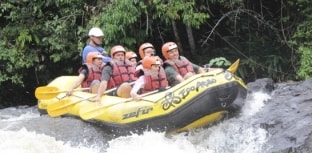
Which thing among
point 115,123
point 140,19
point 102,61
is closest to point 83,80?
point 102,61

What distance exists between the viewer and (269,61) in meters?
9.52

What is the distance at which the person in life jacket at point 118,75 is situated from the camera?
6.35m

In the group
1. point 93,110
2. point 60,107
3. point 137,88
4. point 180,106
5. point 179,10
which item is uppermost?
point 179,10

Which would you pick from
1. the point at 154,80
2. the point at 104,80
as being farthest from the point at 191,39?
the point at 154,80

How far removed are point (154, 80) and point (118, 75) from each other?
29.2 inches

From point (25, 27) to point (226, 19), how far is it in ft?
11.7

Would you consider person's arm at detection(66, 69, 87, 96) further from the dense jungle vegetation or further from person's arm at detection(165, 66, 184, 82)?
the dense jungle vegetation

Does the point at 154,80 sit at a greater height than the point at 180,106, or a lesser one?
greater

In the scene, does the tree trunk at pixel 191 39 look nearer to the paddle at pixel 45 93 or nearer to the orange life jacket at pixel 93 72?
the orange life jacket at pixel 93 72

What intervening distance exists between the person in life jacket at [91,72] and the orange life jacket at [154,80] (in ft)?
2.95

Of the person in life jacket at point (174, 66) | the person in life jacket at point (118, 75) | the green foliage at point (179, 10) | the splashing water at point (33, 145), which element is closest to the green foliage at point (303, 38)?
the green foliage at point (179, 10)

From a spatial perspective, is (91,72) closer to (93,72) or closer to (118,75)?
(93,72)

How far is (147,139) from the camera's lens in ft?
19.0

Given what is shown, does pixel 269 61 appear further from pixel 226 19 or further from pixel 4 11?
pixel 4 11
